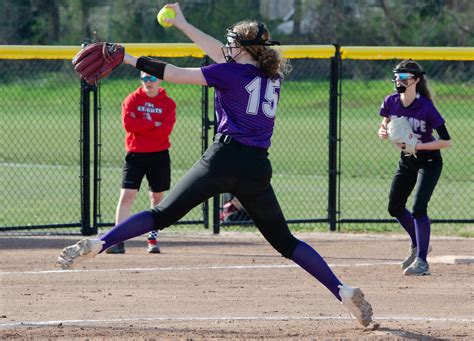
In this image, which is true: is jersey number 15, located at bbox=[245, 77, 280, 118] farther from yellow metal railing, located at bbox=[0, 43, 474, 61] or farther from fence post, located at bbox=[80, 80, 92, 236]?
fence post, located at bbox=[80, 80, 92, 236]

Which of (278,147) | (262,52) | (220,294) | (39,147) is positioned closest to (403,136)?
(220,294)

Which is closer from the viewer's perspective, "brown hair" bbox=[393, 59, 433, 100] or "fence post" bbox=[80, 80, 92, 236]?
"brown hair" bbox=[393, 59, 433, 100]

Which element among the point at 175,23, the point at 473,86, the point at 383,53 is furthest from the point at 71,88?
the point at 175,23

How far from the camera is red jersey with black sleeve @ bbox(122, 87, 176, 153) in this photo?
36.2ft

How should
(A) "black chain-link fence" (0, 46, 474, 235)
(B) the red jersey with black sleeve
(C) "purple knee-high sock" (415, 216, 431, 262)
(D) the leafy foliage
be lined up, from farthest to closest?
1. (D) the leafy foliage
2. (A) "black chain-link fence" (0, 46, 474, 235)
3. (B) the red jersey with black sleeve
4. (C) "purple knee-high sock" (415, 216, 431, 262)

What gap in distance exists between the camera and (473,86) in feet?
91.4

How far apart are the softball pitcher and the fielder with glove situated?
2.69 metres

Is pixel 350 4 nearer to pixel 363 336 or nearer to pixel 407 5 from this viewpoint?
pixel 407 5

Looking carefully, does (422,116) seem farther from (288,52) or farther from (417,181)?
(288,52)

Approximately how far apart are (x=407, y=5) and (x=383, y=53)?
2741cm

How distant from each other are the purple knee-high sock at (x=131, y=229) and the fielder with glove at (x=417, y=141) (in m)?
3.31

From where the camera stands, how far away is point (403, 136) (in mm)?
9766

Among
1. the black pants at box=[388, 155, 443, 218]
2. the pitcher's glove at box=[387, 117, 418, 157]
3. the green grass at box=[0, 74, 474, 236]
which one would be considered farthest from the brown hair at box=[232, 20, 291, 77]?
the green grass at box=[0, 74, 474, 236]

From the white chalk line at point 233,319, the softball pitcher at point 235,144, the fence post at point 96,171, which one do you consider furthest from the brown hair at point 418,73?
the fence post at point 96,171
